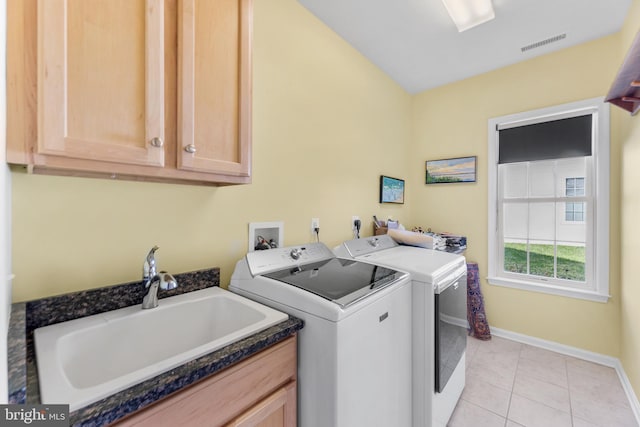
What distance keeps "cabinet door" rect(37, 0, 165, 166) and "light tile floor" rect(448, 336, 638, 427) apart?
2332 millimetres

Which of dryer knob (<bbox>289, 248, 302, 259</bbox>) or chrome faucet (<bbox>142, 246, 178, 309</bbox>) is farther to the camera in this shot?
Answer: dryer knob (<bbox>289, 248, 302, 259</bbox>)

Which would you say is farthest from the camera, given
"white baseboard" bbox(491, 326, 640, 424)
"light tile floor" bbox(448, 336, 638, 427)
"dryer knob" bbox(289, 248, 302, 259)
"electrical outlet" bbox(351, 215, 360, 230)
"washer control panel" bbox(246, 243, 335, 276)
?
"electrical outlet" bbox(351, 215, 360, 230)

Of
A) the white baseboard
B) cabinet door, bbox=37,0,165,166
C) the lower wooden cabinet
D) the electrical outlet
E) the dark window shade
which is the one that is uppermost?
the dark window shade

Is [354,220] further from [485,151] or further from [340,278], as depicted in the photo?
[485,151]

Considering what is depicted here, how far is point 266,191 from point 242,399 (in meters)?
1.14

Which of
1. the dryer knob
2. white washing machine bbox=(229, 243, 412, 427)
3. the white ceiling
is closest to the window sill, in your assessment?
white washing machine bbox=(229, 243, 412, 427)

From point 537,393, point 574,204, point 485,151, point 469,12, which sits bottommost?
point 537,393

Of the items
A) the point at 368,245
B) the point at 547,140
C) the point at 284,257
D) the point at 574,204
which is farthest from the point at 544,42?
the point at 284,257

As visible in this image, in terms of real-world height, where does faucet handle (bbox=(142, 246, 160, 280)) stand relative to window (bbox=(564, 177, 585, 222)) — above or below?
below

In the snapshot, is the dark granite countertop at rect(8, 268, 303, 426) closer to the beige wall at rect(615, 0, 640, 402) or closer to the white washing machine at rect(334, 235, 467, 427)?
the white washing machine at rect(334, 235, 467, 427)

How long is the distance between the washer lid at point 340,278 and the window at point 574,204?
2.20m

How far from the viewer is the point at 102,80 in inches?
32.6

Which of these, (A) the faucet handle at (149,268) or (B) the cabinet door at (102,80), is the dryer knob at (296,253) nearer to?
(A) the faucet handle at (149,268)

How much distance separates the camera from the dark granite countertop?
0.56m
